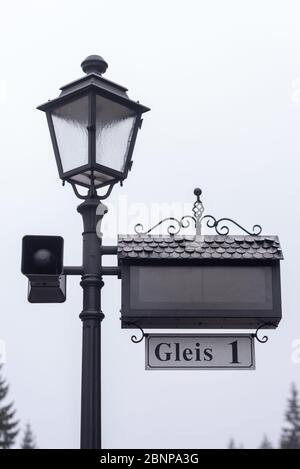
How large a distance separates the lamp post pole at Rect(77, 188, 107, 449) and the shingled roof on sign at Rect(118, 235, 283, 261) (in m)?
0.22

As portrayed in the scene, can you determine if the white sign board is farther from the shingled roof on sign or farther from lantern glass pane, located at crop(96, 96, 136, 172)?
lantern glass pane, located at crop(96, 96, 136, 172)

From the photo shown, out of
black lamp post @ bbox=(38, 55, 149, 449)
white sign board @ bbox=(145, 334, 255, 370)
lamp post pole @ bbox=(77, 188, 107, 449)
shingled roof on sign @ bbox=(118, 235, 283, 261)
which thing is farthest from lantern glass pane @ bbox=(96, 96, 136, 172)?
Result: white sign board @ bbox=(145, 334, 255, 370)

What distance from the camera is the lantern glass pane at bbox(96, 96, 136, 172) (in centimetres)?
646

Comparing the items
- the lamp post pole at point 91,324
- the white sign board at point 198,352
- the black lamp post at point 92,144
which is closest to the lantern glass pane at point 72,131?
the black lamp post at point 92,144

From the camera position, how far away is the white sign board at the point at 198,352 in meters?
6.32

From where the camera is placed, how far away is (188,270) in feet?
21.3

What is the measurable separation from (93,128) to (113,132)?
17 centimetres

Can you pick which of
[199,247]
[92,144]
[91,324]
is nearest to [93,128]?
[92,144]

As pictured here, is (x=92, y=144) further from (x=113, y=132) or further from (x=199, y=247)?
(x=199, y=247)

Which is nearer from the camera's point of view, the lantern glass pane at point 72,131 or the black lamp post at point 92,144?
the black lamp post at point 92,144

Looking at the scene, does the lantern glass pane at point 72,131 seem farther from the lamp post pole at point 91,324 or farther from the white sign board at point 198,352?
the white sign board at point 198,352

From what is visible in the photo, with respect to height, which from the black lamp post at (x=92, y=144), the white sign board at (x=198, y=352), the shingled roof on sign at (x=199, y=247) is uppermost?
the black lamp post at (x=92, y=144)

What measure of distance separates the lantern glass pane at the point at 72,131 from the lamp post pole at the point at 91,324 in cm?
29
